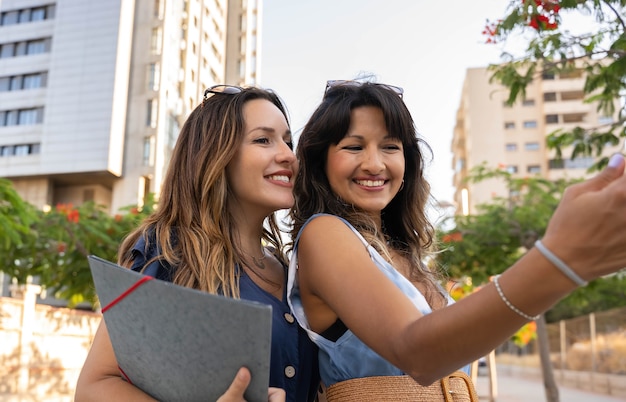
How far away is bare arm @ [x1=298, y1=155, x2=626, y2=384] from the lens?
3.56 ft

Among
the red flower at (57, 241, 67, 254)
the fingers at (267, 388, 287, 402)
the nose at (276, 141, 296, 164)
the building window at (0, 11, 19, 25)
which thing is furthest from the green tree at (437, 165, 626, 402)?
the building window at (0, 11, 19, 25)

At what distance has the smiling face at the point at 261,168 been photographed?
227cm

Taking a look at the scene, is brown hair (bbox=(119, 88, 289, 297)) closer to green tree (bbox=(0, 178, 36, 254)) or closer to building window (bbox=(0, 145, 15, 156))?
green tree (bbox=(0, 178, 36, 254))

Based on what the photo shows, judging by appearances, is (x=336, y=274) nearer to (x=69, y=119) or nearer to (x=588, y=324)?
(x=588, y=324)

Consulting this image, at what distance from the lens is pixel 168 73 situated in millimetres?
33281

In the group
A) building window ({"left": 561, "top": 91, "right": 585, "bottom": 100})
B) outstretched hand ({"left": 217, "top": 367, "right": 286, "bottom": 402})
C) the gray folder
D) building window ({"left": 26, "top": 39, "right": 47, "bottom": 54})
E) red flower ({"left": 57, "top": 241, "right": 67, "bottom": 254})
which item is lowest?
outstretched hand ({"left": 217, "top": 367, "right": 286, "bottom": 402})

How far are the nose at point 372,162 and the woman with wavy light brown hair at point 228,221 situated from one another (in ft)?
0.97

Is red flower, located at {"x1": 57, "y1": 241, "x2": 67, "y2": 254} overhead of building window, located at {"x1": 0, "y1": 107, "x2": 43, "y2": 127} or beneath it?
beneath

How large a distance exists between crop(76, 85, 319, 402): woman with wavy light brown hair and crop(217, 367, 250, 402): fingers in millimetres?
563

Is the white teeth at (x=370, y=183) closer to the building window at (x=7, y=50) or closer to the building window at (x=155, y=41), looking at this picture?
the building window at (x=155, y=41)

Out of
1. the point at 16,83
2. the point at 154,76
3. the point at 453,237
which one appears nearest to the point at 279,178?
the point at 453,237

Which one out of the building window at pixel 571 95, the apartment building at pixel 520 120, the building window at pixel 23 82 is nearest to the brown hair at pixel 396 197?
the building window at pixel 23 82

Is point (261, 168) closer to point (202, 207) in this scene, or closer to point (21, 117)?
point (202, 207)

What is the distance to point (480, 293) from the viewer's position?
3.96 ft
